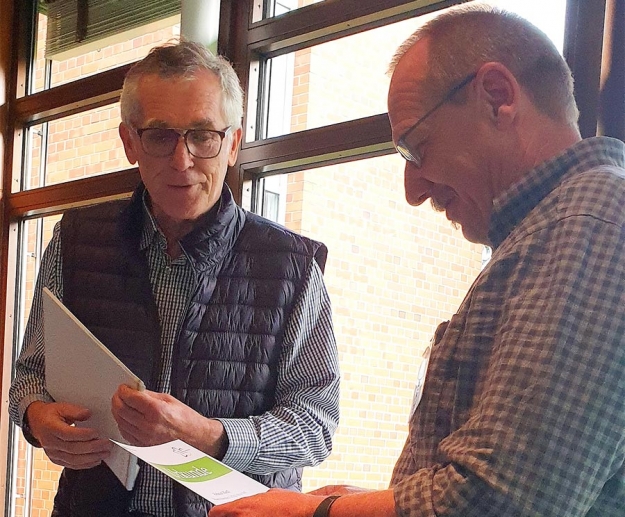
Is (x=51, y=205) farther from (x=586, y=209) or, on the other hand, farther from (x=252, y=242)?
(x=586, y=209)

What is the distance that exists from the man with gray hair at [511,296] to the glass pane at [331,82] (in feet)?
5.01

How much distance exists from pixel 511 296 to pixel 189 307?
99cm

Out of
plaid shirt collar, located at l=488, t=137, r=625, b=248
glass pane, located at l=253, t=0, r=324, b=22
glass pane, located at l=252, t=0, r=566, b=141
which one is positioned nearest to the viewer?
plaid shirt collar, located at l=488, t=137, r=625, b=248

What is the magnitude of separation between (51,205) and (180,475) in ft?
9.88

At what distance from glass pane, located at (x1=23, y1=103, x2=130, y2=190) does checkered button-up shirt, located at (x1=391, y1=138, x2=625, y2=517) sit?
3062 millimetres

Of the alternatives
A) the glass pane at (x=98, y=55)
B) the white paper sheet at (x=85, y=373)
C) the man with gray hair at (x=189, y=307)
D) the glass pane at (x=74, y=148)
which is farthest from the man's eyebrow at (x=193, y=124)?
the glass pane at (x=74, y=148)

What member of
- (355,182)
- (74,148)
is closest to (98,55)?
(74,148)

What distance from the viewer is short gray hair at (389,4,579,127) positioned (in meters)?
1.29

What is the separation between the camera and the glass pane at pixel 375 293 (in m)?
2.75

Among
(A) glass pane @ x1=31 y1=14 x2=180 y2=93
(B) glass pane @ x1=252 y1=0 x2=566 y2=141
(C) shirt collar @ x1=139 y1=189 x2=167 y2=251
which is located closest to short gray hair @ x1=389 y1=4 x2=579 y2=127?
(C) shirt collar @ x1=139 y1=189 x2=167 y2=251

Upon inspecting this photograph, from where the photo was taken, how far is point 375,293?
294 cm

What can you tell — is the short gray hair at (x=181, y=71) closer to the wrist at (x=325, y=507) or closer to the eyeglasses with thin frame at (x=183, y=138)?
the eyeglasses with thin frame at (x=183, y=138)

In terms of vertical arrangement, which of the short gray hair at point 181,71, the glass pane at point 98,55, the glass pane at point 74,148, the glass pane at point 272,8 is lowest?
the short gray hair at point 181,71

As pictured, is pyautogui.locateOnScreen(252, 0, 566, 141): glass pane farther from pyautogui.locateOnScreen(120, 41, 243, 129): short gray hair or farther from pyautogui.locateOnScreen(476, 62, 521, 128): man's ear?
pyautogui.locateOnScreen(476, 62, 521, 128): man's ear
